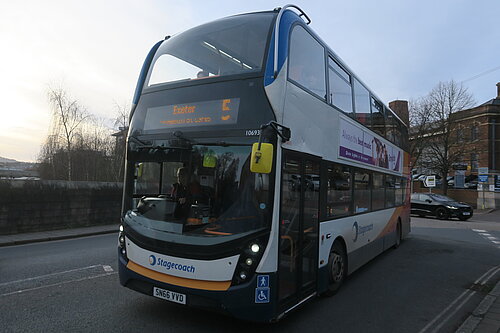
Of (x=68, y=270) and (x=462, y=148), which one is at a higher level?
(x=462, y=148)

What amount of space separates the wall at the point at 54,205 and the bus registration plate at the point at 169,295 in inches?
393

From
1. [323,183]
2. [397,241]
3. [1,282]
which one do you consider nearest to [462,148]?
[397,241]

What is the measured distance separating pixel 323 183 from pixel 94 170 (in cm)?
1907

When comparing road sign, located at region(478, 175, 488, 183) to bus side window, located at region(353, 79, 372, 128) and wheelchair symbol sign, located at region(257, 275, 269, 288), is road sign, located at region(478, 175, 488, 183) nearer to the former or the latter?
bus side window, located at region(353, 79, 372, 128)

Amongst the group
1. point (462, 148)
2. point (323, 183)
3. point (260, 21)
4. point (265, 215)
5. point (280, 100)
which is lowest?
point (265, 215)

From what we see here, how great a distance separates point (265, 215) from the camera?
12.5 feet

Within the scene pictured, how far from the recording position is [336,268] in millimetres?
5773

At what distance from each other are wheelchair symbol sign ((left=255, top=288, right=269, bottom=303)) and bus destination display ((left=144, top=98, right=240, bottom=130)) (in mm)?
1946

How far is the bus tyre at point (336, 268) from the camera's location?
18.3 ft

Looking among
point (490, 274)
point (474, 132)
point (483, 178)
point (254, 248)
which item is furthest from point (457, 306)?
point (474, 132)

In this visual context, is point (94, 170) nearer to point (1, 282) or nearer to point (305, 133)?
point (1, 282)

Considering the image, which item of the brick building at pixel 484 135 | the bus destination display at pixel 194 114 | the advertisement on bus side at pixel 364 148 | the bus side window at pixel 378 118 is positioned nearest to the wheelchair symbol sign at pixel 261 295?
the bus destination display at pixel 194 114

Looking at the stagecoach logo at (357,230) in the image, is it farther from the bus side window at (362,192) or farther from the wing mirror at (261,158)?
the wing mirror at (261,158)

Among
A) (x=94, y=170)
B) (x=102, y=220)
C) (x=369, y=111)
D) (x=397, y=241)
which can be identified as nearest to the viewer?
(x=369, y=111)
